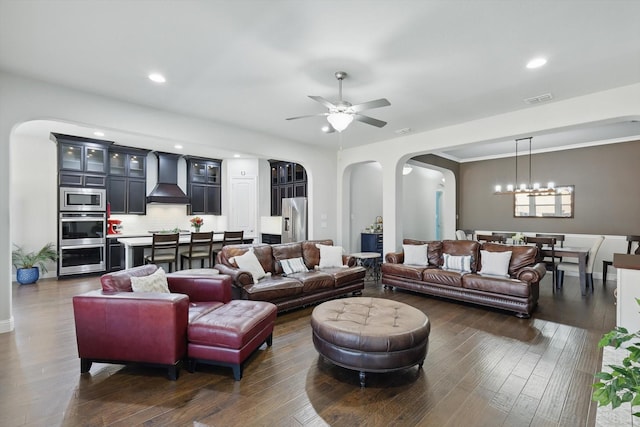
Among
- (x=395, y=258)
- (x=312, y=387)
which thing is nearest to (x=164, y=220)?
(x=395, y=258)

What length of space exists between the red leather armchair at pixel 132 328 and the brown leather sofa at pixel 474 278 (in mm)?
3660

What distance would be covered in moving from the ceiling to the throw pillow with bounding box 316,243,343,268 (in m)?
2.34

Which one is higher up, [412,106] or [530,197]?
[412,106]

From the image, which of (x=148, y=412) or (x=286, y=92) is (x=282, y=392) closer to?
(x=148, y=412)

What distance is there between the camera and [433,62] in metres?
3.08

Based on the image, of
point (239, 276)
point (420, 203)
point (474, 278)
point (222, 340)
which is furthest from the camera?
point (420, 203)

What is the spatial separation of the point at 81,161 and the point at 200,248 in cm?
→ 303

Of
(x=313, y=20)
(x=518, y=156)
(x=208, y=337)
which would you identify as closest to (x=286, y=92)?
(x=313, y=20)

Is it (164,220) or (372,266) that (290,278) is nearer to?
(372,266)

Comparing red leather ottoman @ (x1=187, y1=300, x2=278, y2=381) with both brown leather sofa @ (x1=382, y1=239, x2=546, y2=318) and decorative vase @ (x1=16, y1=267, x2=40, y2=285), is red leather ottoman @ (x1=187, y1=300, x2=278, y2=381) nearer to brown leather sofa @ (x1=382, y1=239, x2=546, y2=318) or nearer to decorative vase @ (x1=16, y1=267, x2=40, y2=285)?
brown leather sofa @ (x1=382, y1=239, x2=546, y2=318)

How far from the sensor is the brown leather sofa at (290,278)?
3.96 metres

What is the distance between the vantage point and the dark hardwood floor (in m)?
2.07

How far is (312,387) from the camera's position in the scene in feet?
7.97

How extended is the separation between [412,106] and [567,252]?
3.85 meters
